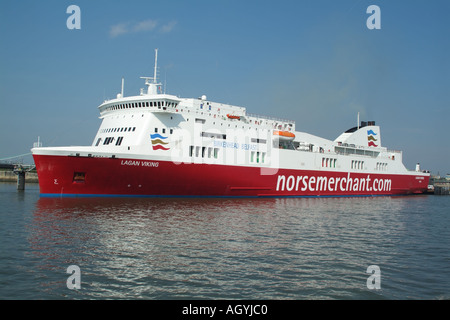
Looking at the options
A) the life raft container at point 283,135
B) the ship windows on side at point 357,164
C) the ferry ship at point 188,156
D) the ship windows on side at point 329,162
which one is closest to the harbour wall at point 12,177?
the ferry ship at point 188,156

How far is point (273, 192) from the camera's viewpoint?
27125mm

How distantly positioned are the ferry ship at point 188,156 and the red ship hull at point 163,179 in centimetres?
5

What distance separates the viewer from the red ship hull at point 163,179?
19.3m

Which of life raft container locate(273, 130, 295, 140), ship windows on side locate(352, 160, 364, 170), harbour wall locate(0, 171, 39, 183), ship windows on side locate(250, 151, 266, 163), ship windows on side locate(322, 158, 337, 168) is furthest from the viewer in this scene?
harbour wall locate(0, 171, 39, 183)

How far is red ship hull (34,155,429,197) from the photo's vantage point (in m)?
19.3

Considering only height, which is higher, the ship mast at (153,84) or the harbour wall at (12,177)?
the ship mast at (153,84)

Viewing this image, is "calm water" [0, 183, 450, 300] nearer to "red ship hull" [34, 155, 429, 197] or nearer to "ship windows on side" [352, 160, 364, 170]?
"red ship hull" [34, 155, 429, 197]

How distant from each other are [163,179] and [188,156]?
86.3 inches

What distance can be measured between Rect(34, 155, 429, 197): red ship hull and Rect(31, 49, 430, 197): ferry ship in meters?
0.05

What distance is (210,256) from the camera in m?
9.30
